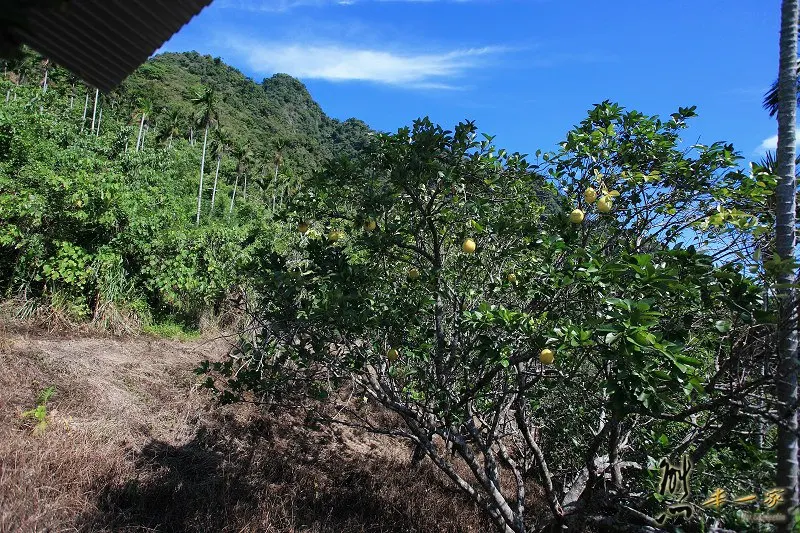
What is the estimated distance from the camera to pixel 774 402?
6.97 feet

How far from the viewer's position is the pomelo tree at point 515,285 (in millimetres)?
2549

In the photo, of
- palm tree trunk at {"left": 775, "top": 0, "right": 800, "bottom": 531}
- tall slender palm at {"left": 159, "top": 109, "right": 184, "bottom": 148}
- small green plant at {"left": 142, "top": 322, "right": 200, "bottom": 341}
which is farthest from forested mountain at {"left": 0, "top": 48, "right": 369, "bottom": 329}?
tall slender palm at {"left": 159, "top": 109, "right": 184, "bottom": 148}

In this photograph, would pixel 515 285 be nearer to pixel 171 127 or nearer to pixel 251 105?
pixel 171 127

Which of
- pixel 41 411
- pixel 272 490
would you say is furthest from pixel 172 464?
pixel 41 411

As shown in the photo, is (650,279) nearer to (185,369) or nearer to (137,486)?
(137,486)

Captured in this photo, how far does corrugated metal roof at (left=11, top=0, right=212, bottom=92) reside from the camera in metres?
1.25

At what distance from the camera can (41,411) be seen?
15.6 ft

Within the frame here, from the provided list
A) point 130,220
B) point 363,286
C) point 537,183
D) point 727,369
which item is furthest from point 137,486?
point 130,220

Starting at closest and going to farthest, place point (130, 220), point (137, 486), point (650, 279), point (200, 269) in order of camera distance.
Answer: point (650, 279), point (137, 486), point (130, 220), point (200, 269)

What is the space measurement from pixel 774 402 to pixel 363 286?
92.7 inches

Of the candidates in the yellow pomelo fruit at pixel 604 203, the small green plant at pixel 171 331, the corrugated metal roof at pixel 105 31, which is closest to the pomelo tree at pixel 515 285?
the yellow pomelo fruit at pixel 604 203

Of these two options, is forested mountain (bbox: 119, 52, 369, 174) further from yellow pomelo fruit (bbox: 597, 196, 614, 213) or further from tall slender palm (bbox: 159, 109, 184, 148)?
yellow pomelo fruit (bbox: 597, 196, 614, 213)

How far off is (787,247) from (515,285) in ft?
4.97

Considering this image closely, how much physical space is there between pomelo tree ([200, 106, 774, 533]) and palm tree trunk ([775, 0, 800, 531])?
0.22 metres
